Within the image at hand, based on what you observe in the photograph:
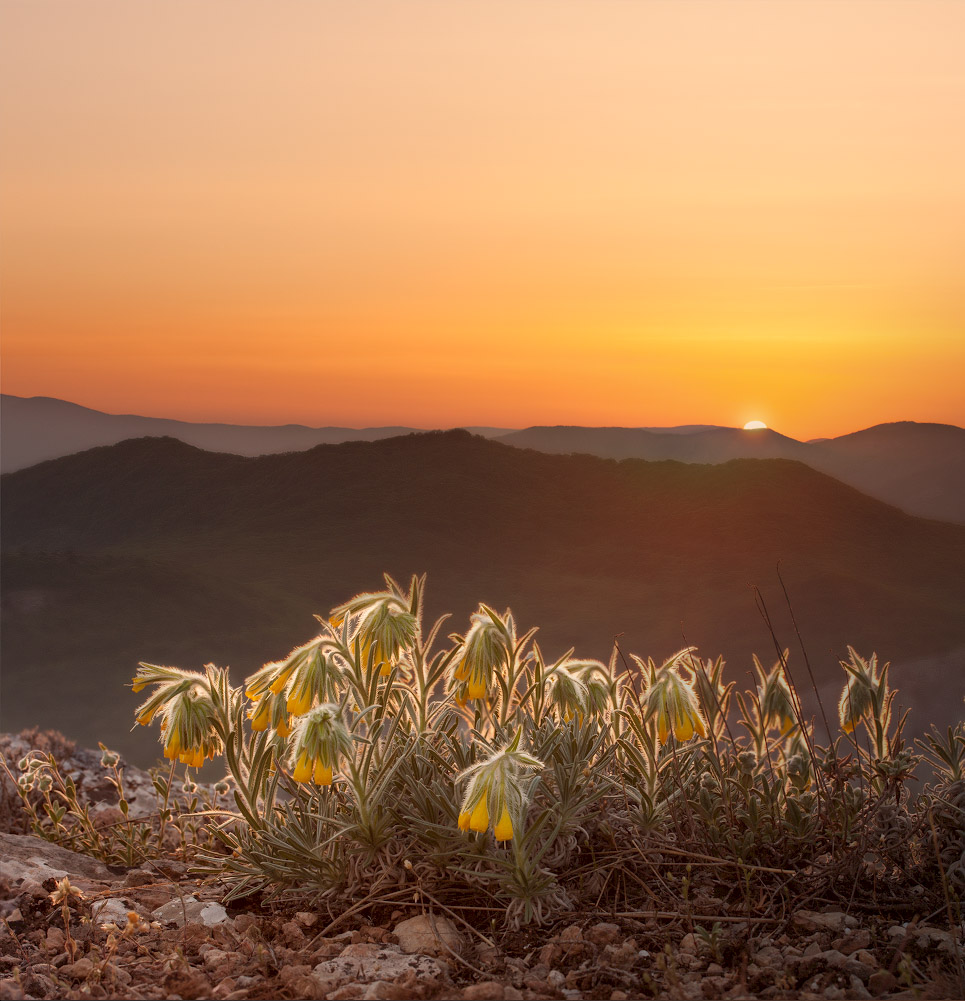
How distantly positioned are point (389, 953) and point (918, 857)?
2092 millimetres

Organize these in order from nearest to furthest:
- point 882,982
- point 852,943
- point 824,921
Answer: point 882,982, point 852,943, point 824,921

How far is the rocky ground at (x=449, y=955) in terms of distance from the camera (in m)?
2.81

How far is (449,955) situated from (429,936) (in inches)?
5.2

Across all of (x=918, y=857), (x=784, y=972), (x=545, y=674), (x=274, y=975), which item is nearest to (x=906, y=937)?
(x=784, y=972)

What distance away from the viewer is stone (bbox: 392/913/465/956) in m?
3.05

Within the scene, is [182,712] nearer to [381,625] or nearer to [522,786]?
[381,625]

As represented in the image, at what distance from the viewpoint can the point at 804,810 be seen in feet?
12.2

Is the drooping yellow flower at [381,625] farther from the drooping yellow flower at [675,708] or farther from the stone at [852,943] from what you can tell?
the stone at [852,943]

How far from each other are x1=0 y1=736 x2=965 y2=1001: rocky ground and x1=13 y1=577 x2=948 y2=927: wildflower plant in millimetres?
117

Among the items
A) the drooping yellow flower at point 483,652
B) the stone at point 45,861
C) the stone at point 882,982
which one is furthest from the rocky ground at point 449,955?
the drooping yellow flower at point 483,652

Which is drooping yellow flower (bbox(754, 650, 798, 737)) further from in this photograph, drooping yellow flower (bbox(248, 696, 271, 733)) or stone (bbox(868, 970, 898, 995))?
drooping yellow flower (bbox(248, 696, 271, 733))

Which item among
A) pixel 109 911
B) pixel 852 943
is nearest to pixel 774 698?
pixel 852 943

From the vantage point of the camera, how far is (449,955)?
3.00 m

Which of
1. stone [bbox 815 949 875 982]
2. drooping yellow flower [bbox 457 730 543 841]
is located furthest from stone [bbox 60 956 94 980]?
stone [bbox 815 949 875 982]
